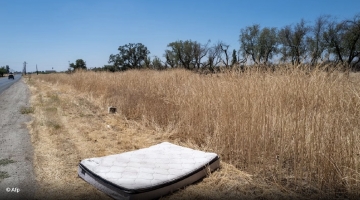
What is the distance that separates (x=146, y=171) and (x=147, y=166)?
0.56 feet

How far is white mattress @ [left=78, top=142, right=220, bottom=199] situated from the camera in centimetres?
254

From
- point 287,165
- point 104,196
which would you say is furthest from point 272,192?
point 104,196

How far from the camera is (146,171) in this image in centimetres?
294

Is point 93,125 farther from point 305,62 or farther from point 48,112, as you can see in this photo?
point 305,62

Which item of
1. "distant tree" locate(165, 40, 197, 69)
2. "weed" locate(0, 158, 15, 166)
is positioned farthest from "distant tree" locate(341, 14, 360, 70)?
"weed" locate(0, 158, 15, 166)

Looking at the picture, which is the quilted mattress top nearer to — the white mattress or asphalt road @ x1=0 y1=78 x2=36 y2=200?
the white mattress

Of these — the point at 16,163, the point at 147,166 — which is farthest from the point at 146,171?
the point at 16,163

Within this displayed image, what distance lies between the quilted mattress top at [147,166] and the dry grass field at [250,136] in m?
0.21

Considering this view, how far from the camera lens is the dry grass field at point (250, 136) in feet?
9.02

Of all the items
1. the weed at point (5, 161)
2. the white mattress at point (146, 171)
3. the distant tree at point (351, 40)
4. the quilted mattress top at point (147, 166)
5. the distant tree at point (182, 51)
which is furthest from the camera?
the distant tree at point (182, 51)

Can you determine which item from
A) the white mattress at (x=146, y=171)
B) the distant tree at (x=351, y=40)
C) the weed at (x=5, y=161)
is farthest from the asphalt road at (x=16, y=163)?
the distant tree at (x=351, y=40)

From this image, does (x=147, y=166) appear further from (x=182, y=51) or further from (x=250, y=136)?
(x=182, y=51)

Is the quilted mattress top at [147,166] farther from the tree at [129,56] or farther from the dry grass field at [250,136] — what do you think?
the tree at [129,56]

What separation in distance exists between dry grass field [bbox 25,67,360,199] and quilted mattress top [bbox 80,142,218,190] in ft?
0.69
